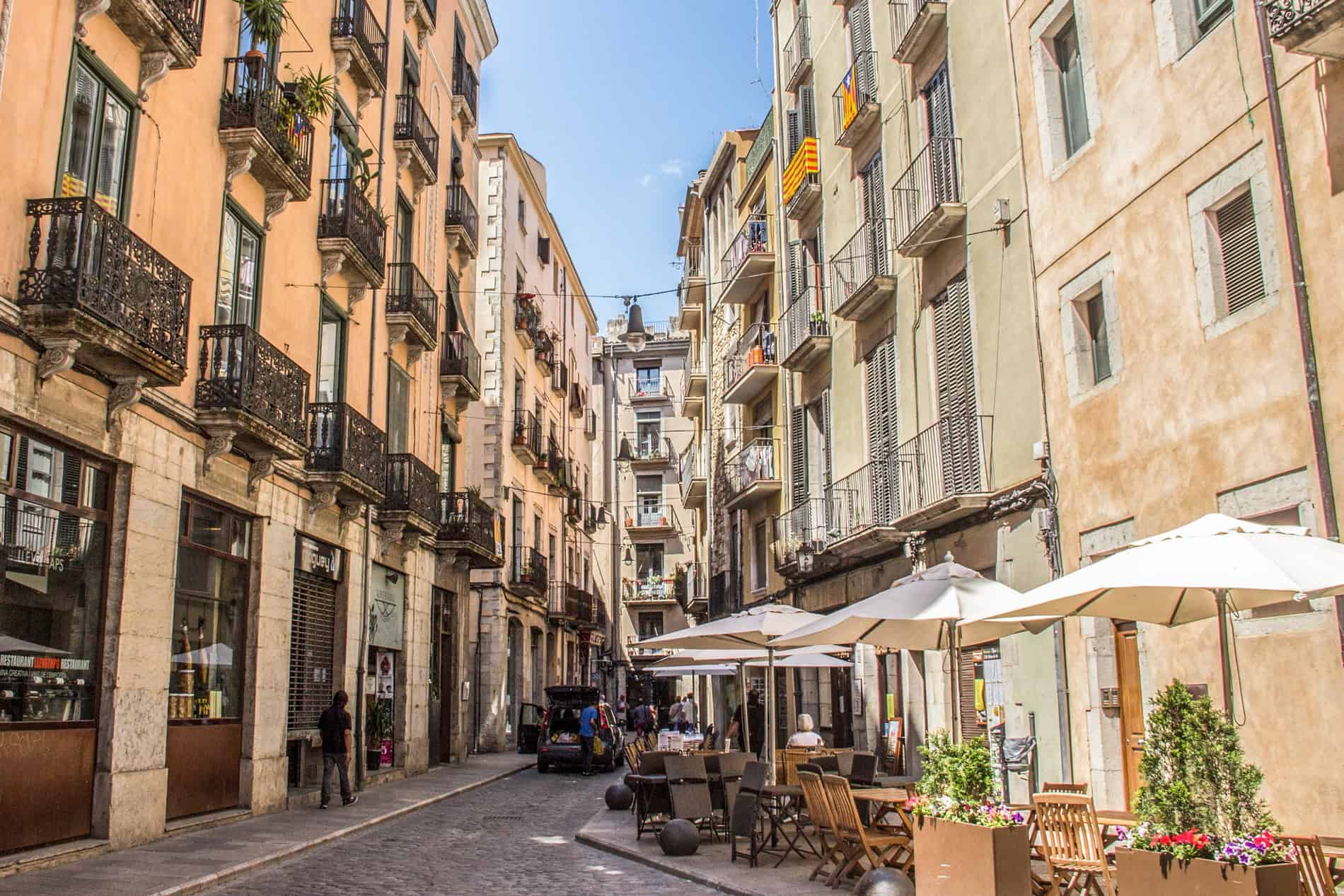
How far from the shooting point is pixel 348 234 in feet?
59.7

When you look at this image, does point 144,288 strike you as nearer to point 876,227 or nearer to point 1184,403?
point 1184,403

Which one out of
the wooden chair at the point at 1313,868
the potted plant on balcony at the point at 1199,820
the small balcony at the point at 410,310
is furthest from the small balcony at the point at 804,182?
the wooden chair at the point at 1313,868

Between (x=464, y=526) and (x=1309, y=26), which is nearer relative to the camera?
(x=1309, y=26)

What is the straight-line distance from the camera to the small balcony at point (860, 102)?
1998 cm

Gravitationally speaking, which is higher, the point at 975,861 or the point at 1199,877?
the point at 1199,877

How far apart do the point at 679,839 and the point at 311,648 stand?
8.55 metres

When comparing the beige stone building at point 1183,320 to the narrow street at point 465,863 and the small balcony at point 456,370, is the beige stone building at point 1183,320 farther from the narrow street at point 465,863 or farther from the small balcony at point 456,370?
the small balcony at point 456,370

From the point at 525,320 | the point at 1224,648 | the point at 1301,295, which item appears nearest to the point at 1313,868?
the point at 1224,648

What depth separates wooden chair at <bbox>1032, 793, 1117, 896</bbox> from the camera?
7633mm

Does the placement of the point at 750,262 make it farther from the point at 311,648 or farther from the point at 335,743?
the point at 335,743

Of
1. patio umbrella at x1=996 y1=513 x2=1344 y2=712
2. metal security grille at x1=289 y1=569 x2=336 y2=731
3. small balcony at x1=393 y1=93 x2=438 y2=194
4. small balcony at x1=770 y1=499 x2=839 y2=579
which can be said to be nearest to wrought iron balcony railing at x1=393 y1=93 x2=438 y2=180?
small balcony at x1=393 y1=93 x2=438 y2=194

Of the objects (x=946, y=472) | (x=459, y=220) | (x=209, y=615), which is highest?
(x=459, y=220)

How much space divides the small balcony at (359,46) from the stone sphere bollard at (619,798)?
40.4 ft

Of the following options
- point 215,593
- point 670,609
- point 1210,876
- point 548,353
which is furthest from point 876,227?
point 670,609
